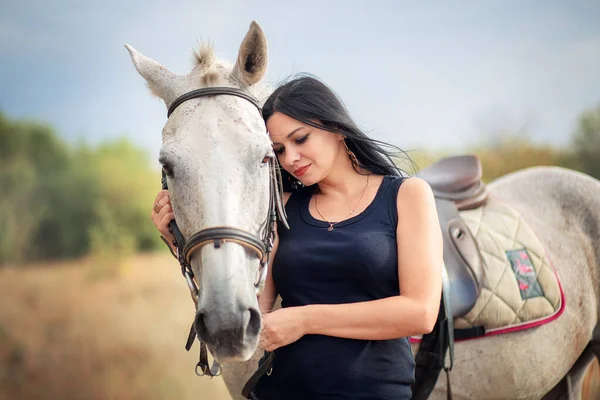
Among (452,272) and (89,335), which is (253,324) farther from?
(89,335)

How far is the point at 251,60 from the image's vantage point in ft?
5.10

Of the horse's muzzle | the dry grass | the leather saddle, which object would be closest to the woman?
the horse's muzzle

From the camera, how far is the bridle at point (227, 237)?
48.0 inches

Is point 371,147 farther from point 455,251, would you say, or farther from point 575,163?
point 575,163

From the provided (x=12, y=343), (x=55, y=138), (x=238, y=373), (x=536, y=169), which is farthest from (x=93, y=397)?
(x=55, y=138)

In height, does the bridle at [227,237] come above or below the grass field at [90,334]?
above

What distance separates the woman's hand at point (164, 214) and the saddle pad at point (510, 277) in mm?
1391

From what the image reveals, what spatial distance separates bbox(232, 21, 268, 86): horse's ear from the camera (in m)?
1.51

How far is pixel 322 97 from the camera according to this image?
1.55 metres

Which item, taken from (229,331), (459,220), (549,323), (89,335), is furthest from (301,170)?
(89,335)

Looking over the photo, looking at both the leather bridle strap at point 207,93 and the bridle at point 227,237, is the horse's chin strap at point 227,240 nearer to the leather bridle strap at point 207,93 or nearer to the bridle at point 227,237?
the bridle at point 227,237

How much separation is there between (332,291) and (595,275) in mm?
2043

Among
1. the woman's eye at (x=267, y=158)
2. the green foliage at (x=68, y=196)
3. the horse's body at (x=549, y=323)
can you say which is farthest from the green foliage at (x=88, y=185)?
the woman's eye at (x=267, y=158)

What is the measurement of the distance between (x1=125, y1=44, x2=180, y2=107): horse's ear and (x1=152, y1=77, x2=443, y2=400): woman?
32cm
